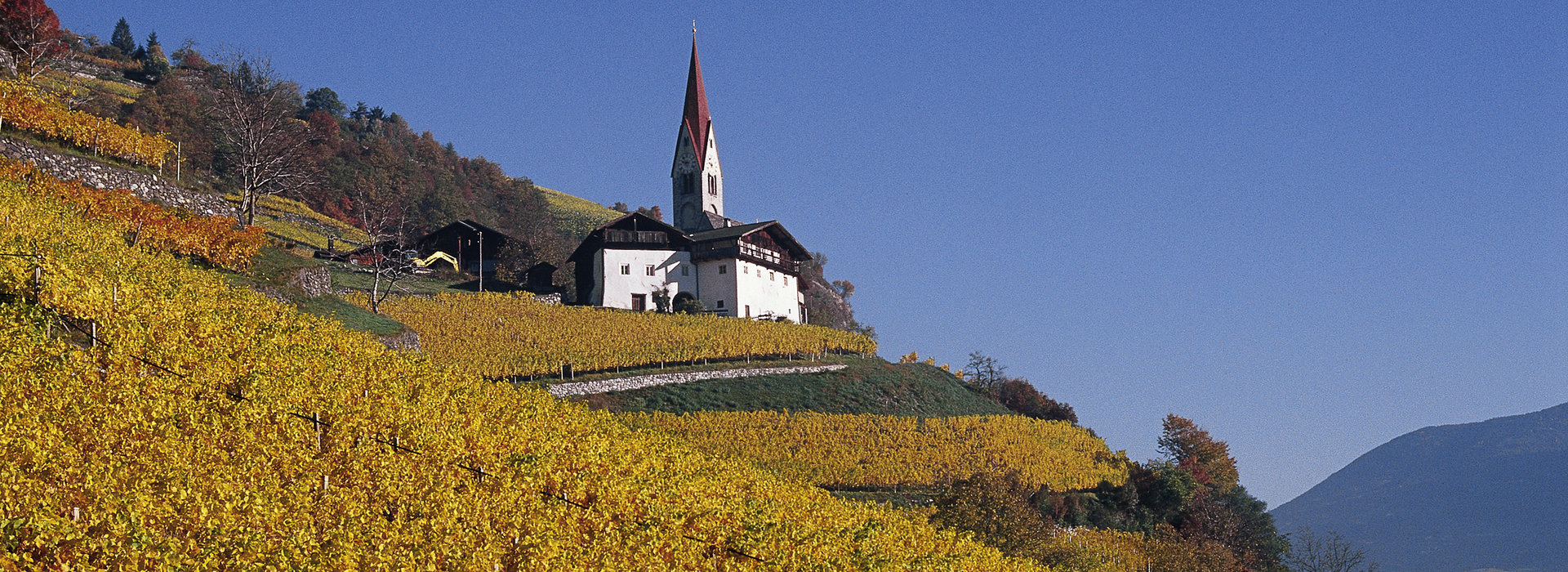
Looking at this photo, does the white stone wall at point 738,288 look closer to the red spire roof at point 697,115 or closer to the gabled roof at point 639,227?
the gabled roof at point 639,227

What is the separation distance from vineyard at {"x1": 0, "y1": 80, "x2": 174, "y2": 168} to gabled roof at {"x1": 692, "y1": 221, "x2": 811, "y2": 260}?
33596 mm

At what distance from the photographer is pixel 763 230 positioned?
250 ft

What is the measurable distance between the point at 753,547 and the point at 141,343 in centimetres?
1359

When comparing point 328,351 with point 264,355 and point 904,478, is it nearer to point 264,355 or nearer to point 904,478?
point 264,355

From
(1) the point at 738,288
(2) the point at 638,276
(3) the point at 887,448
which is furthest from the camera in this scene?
(1) the point at 738,288

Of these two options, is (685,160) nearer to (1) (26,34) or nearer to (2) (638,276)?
(2) (638,276)

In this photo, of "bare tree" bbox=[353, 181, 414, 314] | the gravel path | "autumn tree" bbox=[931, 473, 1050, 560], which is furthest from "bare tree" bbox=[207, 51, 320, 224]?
"autumn tree" bbox=[931, 473, 1050, 560]

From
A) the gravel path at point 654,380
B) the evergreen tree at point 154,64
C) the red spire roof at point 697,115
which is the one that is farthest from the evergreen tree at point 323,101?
the gravel path at point 654,380

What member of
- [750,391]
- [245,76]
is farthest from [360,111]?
[750,391]

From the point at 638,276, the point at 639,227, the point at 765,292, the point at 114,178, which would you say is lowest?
the point at 765,292

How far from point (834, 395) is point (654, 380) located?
9.15 metres

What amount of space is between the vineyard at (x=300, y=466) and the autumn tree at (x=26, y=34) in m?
29.0

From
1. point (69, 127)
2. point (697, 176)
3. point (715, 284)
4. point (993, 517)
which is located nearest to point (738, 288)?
point (715, 284)

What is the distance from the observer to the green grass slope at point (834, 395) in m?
51.7
